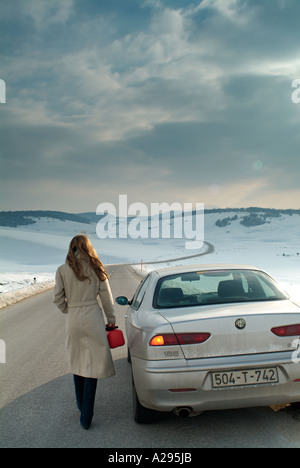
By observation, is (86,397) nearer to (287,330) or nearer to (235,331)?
(235,331)

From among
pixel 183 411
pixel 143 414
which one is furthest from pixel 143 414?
pixel 183 411

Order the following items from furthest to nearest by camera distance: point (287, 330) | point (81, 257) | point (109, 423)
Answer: point (81, 257)
point (109, 423)
point (287, 330)

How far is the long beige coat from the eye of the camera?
4.12m

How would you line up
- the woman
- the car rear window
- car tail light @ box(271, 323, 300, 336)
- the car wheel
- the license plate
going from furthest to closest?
1. the car rear window
2. the woman
3. the car wheel
4. car tail light @ box(271, 323, 300, 336)
5. the license plate

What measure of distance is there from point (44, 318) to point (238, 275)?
816 centimetres

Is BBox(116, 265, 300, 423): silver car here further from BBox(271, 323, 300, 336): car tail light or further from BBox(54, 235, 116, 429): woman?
BBox(54, 235, 116, 429): woman

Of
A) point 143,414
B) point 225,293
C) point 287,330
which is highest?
point 225,293

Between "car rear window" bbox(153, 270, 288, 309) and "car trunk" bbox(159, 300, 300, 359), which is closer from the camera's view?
"car trunk" bbox(159, 300, 300, 359)

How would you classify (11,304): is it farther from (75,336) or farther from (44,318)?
(75,336)

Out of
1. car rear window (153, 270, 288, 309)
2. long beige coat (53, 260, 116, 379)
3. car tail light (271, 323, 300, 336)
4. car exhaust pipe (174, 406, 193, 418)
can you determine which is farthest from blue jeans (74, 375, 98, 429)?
car tail light (271, 323, 300, 336)

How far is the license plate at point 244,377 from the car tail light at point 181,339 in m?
0.31

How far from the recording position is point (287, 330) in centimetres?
369

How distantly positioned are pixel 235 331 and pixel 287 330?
0.49 meters
